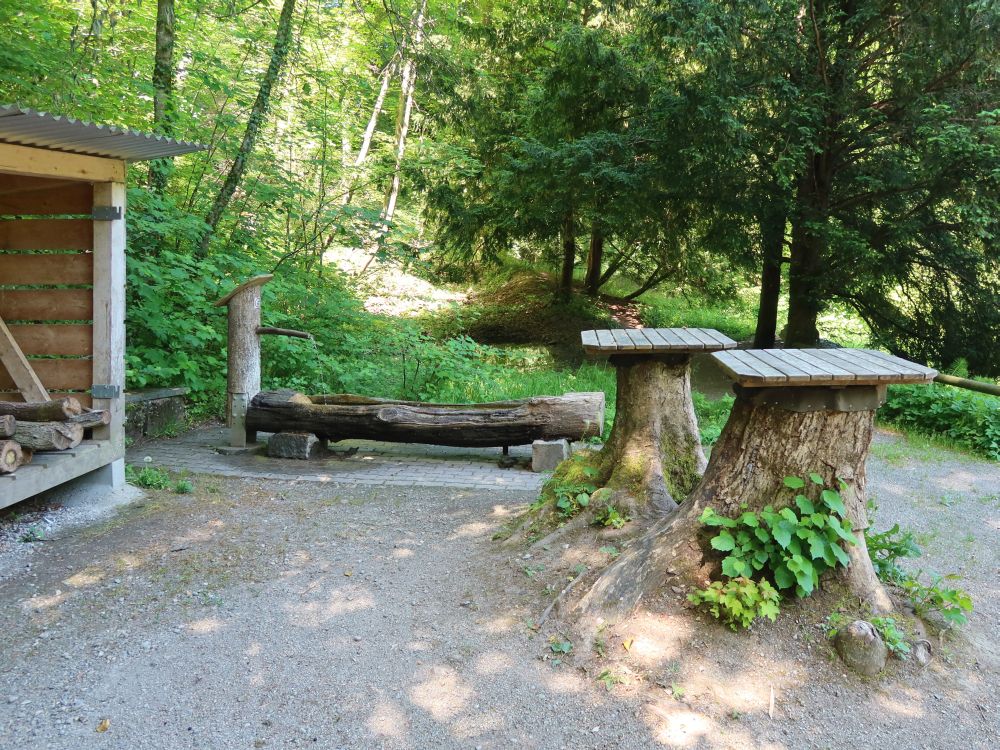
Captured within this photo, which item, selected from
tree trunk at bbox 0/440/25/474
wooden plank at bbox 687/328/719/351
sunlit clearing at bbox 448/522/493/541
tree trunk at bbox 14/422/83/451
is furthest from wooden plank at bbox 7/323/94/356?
wooden plank at bbox 687/328/719/351

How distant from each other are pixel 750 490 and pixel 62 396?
17.0 feet

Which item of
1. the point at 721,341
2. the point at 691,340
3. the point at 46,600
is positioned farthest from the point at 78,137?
the point at 721,341

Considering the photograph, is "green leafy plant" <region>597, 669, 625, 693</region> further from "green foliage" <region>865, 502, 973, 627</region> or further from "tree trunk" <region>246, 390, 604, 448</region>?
"tree trunk" <region>246, 390, 604, 448</region>

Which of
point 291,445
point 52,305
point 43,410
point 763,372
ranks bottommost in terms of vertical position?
point 291,445

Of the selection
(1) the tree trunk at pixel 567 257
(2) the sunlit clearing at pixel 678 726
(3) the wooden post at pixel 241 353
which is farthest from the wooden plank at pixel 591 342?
(1) the tree trunk at pixel 567 257

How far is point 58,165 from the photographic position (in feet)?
16.0

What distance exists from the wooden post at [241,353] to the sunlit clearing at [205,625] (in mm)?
4104

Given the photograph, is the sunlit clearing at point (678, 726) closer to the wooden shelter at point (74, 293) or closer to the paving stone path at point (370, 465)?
the paving stone path at point (370, 465)

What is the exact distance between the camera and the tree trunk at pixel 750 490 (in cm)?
333

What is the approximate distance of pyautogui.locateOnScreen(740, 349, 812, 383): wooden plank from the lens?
Answer: 2.96m

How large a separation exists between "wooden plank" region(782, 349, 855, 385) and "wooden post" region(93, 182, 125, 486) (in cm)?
479

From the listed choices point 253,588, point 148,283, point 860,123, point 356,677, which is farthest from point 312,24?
point 356,677

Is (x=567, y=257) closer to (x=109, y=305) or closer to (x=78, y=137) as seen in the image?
(x=109, y=305)

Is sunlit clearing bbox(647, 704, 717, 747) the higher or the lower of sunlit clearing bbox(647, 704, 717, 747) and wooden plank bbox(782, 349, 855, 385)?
the lower
